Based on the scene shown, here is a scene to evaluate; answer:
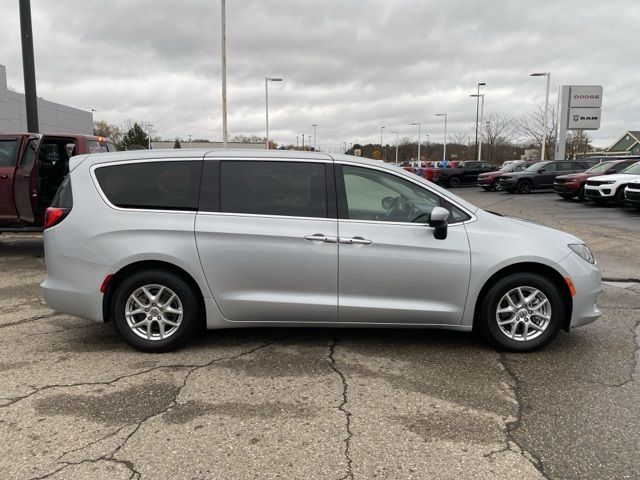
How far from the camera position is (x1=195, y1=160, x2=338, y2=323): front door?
420 cm

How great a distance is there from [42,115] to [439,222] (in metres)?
38.2

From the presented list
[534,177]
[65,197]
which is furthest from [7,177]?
[534,177]

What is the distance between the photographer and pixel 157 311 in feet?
14.1

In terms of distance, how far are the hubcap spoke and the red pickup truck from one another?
513cm

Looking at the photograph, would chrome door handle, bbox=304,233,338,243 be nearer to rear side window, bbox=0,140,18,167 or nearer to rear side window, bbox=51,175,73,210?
rear side window, bbox=51,175,73,210

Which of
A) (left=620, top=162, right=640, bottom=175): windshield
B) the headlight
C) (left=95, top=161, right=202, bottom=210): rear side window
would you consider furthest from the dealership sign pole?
(left=95, top=161, right=202, bottom=210): rear side window

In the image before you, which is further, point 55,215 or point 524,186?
point 524,186

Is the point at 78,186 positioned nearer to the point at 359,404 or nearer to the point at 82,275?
the point at 82,275

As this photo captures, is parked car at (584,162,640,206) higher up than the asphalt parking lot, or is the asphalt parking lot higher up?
parked car at (584,162,640,206)

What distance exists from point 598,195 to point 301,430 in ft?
59.2

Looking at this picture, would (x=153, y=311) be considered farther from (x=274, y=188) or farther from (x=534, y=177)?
(x=534, y=177)

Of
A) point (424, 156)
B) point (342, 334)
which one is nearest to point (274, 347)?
point (342, 334)

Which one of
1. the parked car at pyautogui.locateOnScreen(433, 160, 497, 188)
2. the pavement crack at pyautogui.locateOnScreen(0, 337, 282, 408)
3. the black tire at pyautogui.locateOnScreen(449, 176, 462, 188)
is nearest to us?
the pavement crack at pyautogui.locateOnScreen(0, 337, 282, 408)

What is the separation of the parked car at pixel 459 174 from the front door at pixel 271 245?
94.9 feet
